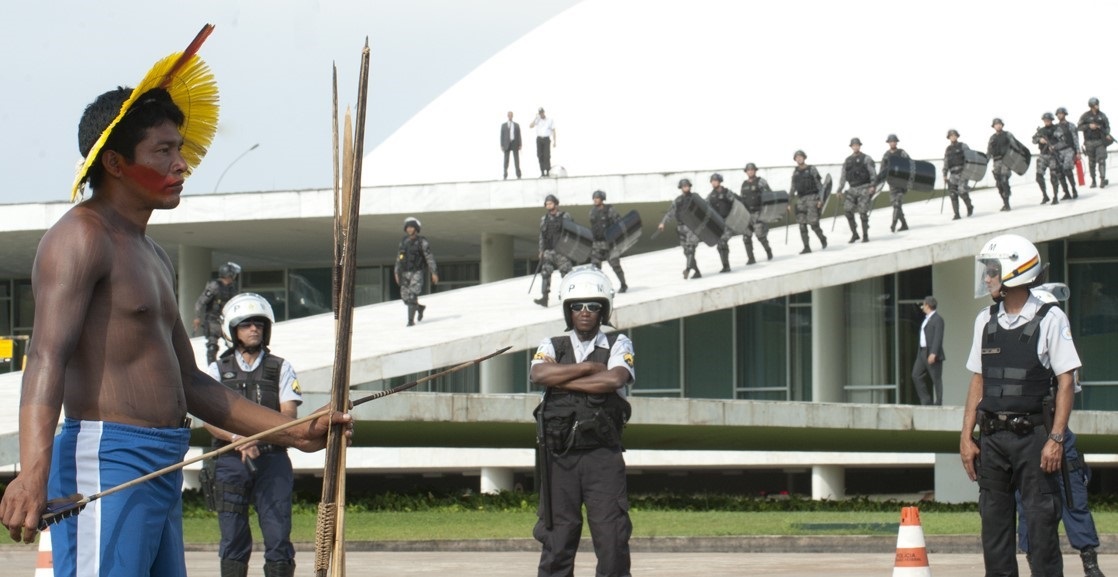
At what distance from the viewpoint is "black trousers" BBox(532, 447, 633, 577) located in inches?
295

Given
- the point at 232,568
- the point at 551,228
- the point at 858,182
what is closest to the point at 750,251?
the point at 858,182

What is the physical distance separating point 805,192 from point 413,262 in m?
5.53

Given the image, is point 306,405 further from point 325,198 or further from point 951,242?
point 325,198

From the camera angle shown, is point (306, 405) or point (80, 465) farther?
point (306, 405)

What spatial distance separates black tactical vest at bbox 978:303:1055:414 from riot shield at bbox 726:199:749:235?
566 inches

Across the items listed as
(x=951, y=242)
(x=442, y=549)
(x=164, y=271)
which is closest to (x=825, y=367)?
(x=951, y=242)

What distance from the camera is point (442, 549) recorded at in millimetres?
13516

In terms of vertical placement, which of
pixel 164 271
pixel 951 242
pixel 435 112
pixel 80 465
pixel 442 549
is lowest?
pixel 442 549

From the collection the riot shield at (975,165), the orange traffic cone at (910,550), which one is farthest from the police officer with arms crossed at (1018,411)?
the riot shield at (975,165)

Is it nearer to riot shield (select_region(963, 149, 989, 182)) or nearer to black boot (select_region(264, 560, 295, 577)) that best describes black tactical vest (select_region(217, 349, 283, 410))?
black boot (select_region(264, 560, 295, 577))

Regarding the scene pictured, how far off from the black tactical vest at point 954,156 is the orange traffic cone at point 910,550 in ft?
56.1

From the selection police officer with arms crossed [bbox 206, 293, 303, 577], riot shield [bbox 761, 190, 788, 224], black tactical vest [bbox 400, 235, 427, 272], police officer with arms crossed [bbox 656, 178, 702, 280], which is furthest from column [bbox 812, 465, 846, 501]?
police officer with arms crossed [bbox 206, 293, 303, 577]

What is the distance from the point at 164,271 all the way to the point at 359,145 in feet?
3.43

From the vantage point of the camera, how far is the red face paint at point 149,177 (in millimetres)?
4020
